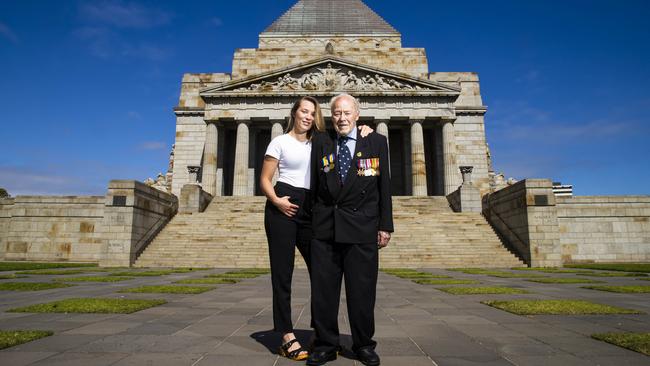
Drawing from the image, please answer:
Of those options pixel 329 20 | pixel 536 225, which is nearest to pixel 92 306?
pixel 536 225

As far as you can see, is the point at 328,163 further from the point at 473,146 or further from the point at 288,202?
the point at 473,146

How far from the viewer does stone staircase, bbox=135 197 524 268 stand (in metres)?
18.2

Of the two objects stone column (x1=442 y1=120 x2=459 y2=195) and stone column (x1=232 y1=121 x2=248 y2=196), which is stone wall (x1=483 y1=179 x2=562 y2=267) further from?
stone column (x1=232 y1=121 x2=248 y2=196)

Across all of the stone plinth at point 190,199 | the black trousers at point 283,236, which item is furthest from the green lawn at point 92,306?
the stone plinth at point 190,199

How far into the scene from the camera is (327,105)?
111 ft

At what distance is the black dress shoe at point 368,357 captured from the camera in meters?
3.50

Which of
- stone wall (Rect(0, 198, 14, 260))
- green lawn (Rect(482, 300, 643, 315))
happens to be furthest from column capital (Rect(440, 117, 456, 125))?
stone wall (Rect(0, 198, 14, 260))

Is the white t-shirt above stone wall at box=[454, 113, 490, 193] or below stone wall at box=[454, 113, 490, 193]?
below

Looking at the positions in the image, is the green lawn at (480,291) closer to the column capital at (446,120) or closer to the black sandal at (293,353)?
the black sandal at (293,353)

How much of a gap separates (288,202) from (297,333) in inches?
70.6

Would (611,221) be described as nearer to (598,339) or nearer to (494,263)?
(494,263)

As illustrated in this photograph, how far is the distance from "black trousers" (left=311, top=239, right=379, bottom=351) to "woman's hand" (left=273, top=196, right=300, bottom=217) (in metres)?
0.38

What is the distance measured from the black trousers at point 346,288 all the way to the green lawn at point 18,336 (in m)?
2.96

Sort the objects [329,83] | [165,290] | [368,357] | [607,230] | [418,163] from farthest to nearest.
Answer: [329,83] < [418,163] < [607,230] < [165,290] < [368,357]
